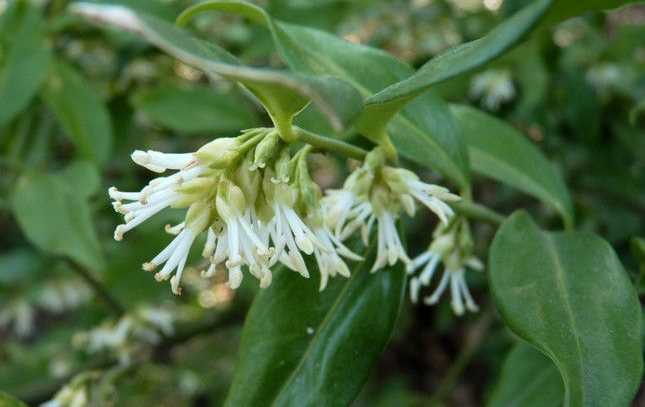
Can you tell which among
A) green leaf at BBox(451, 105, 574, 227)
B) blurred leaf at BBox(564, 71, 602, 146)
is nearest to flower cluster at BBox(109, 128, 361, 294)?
green leaf at BBox(451, 105, 574, 227)

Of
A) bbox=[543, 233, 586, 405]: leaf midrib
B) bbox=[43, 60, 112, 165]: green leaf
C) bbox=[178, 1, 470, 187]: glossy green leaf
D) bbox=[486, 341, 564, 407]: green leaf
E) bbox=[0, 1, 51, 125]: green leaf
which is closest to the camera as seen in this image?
bbox=[543, 233, 586, 405]: leaf midrib

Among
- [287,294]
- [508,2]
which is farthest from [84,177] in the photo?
[508,2]

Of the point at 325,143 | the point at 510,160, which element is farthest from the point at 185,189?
the point at 510,160

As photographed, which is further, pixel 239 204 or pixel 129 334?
pixel 129 334

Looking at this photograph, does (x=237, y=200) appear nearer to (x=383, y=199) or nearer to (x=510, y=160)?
(x=383, y=199)

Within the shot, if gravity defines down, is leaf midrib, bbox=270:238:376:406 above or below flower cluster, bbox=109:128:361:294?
below

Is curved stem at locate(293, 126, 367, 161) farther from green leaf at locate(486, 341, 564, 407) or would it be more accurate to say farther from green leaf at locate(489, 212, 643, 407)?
green leaf at locate(486, 341, 564, 407)

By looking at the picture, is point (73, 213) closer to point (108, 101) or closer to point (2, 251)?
point (108, 101)
